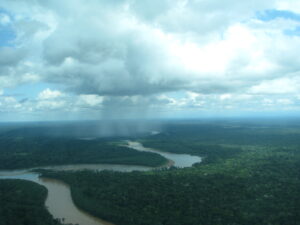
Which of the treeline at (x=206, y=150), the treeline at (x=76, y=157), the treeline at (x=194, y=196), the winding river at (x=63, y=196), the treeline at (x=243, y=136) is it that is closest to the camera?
the treeline at (x=194, y=196)

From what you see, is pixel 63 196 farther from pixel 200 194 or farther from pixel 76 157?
pixel 76 157

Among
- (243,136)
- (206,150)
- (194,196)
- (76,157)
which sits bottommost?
(76,157)

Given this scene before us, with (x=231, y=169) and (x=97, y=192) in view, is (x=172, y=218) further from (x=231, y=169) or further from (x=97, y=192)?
(x=231, y=169)

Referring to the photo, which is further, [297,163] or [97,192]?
[297,163]

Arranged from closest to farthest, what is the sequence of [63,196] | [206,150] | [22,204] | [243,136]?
[22,204] < [63,196] < [206,150] < [243,136]

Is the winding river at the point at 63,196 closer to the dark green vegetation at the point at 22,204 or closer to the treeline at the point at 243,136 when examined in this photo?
the dark green vegetation at the point at 22,204

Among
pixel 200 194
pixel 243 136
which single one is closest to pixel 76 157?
pixel 200 194

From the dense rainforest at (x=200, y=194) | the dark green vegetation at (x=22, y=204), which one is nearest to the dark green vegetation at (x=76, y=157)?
→ the dense rainforest at (x=200, y=194)

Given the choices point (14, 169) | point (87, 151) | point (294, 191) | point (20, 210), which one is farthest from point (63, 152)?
point (294, 191)

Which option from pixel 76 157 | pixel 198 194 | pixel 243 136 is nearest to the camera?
pixel 198 194
